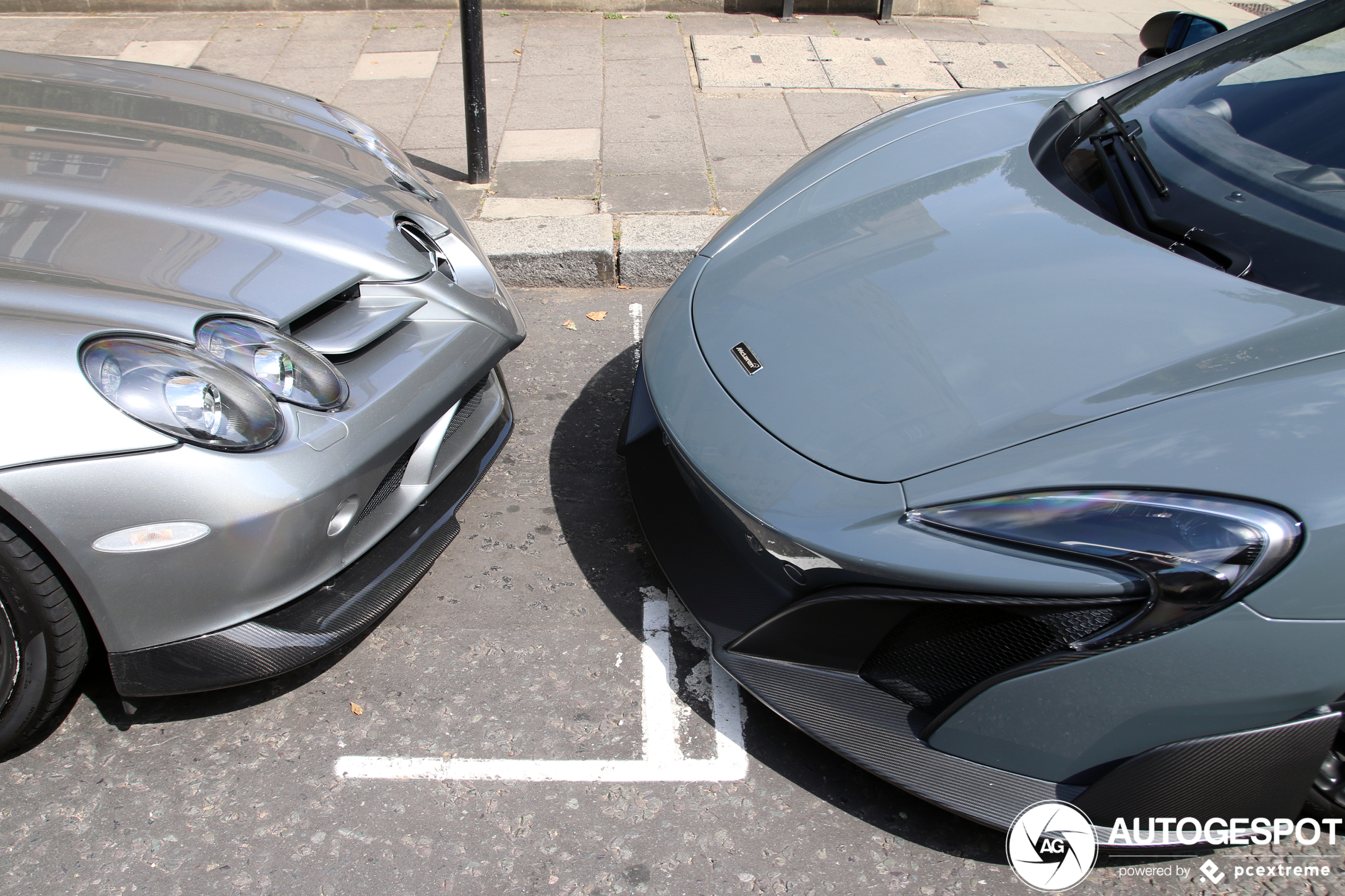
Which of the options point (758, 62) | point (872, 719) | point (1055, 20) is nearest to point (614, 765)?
point (872, 719)

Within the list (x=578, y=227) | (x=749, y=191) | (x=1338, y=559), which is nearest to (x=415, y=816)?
(x=1338, y=559)

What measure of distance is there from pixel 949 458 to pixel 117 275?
1.82 metres

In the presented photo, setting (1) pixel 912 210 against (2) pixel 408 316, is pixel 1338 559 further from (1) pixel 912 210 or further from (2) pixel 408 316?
(2) pixel 408 316

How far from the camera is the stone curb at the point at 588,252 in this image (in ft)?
13.6

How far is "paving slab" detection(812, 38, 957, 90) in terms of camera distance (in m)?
6.22

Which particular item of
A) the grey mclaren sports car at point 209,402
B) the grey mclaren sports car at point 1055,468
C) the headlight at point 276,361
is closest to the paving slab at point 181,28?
the grey mclaren sports car at point 209,402

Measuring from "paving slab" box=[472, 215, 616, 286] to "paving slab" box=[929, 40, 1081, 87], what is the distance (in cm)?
344

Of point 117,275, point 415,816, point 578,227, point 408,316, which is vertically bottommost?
point 415,816

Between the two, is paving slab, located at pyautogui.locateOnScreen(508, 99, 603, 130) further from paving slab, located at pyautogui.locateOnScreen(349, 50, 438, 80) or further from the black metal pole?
paving slab, located at pyautogui.locateOnScreen(349, 50, 438, 80)

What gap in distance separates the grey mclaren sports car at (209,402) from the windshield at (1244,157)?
172cm

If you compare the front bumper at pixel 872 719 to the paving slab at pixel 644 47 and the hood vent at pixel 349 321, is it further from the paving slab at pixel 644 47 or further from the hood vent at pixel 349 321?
the paving slab at pixel 644 47

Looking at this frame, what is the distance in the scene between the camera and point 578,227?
171 inches

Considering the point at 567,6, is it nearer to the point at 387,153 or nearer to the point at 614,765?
the point at 387,153

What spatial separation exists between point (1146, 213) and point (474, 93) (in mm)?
3389
